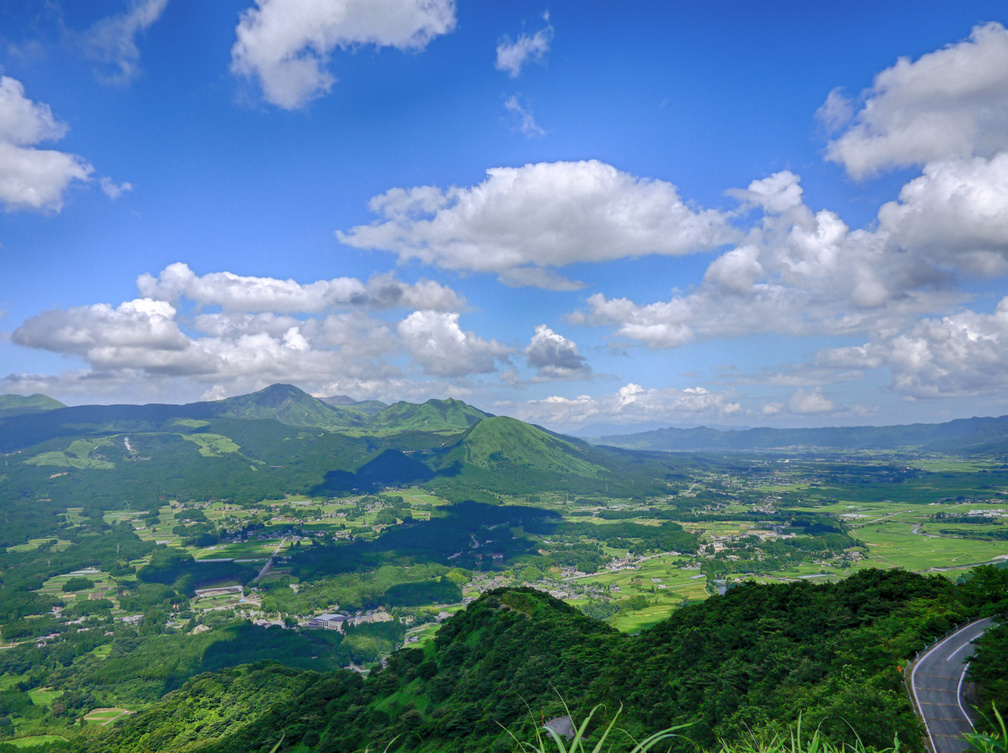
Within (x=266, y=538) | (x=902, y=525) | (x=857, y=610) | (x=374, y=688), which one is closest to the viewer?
(x=857, y=610)

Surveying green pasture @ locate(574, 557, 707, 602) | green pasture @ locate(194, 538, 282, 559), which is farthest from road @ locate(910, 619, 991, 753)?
green pasture @ locate(194, 538, 282, 559)

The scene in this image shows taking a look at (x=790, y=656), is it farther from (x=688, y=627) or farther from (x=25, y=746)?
(x=25, y=746)

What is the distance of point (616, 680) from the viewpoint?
33.1 metres

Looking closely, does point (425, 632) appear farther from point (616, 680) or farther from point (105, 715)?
point (616, 680)

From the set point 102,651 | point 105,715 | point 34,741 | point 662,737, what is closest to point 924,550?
point 662,737

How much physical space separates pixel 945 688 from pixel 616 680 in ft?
64.4

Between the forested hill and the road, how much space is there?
2.03 ft

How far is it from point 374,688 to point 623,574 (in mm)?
89783

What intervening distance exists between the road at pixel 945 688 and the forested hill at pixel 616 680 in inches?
24.3

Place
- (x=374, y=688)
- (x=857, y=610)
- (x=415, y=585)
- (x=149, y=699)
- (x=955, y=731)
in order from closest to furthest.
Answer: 1. (x=955, y=731)
2. (x=857, y=610)
3. (x=374, y=688)
4. (x=149, y=699)
5. (x=415, y=585)

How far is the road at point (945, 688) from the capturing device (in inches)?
575

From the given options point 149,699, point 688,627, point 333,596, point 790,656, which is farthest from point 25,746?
point 790,656

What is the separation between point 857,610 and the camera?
28.9 m

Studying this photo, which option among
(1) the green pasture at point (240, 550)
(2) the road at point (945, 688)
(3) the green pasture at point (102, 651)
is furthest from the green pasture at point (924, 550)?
(1) the green pasture at point (240, 550)
